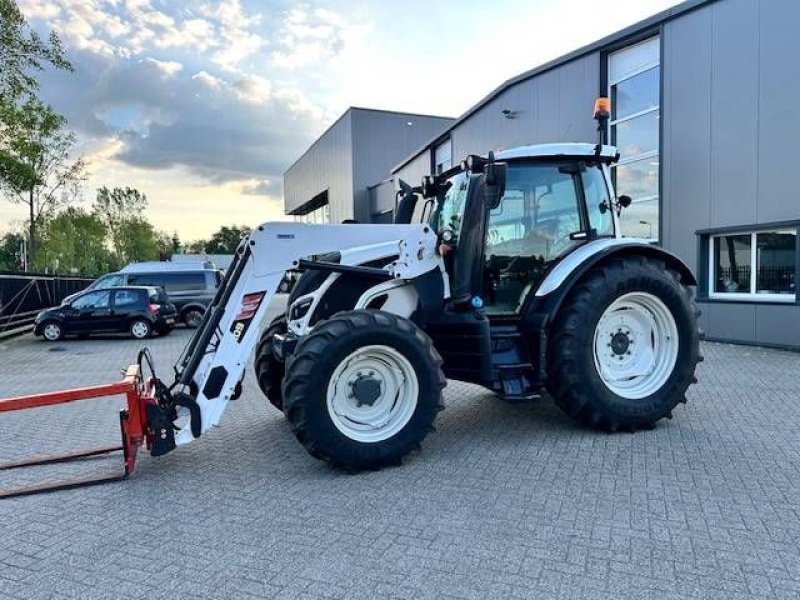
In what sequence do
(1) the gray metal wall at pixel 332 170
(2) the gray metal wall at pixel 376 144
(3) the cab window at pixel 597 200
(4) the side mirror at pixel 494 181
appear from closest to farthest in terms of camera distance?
1. (4) the side mirror at pixel 494 181
2. (3) the cab window at pixel 597 200
3. (2) the gray metal wall at pixel 376 144
4. (1) the gray metal wall at pixel 332 170

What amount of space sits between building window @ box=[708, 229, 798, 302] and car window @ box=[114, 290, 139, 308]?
46.1 feet

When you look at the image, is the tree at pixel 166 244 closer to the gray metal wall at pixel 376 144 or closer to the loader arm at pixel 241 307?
the gray metal wall at pixel 376 144

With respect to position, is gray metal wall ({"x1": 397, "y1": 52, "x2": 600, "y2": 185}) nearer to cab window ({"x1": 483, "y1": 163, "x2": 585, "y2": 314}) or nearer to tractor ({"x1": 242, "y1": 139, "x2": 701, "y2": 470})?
cab window ({"x1": 483, "y1": 163, "x2": 585, "y2": 314})

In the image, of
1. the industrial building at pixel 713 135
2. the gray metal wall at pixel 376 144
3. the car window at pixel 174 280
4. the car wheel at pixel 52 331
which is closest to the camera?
the industrial building at pixel 713 135

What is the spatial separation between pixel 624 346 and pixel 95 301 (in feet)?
48.9

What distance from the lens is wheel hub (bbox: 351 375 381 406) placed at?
4.42 metres

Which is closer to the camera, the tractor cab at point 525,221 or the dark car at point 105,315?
the tractor cab at point 525,221

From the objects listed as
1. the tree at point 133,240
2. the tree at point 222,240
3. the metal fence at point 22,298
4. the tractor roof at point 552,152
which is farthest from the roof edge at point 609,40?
the tree at point 222,240

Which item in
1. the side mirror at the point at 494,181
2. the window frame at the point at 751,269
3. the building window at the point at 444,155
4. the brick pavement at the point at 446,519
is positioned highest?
the building window at the point at 444,155

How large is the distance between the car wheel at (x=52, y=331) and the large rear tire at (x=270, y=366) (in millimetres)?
12810

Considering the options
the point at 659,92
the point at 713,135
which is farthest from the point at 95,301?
the point at 713,135

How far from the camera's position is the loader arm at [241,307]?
14.4 feet

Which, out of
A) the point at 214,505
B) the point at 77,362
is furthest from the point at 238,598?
the point at 77,362

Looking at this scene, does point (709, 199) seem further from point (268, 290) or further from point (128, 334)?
point (128, 334)
